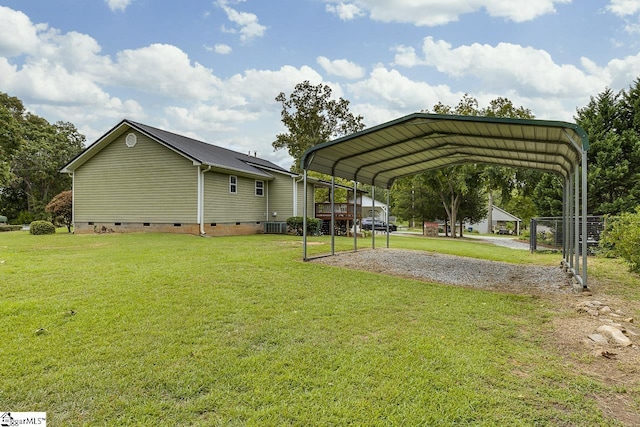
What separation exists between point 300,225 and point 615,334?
15.4 meters

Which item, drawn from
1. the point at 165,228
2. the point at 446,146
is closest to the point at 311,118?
the point at 165,228

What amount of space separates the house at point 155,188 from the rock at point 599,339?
564 inches

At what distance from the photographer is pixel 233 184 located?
18000 millimetres

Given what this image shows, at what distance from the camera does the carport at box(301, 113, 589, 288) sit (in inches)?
254

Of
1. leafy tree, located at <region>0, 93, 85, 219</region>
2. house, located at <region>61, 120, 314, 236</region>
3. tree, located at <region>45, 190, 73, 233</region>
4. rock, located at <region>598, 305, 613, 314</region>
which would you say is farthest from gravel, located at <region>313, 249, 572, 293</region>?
leafy tree, located at <region>0, 93, 85, 219</region>

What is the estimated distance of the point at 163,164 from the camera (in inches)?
645

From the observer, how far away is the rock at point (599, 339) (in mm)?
3800

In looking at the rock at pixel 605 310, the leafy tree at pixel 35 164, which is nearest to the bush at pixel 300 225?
the rock at pixel 605 310

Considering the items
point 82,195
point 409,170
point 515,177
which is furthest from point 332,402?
point 515,177

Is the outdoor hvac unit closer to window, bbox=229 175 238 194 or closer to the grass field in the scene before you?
window, bbox=229 175 238 194

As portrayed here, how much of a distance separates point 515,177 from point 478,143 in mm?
19479

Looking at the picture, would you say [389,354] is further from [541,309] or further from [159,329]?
[541,309]

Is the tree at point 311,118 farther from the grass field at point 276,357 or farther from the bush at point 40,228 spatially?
the grass field at point 276,357

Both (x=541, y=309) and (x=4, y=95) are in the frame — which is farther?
(x=4, y=95)
